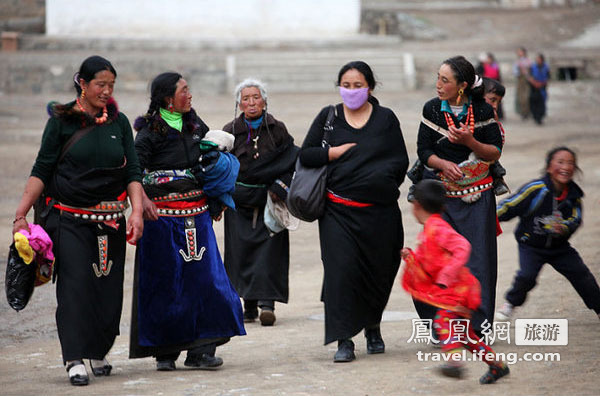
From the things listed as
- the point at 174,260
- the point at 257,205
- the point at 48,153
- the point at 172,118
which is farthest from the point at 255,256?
the point at 48,153

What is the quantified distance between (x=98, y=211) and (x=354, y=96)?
1790 millimetres

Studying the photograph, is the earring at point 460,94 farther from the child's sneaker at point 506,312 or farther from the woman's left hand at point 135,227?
the woman's left hand at point 135,227

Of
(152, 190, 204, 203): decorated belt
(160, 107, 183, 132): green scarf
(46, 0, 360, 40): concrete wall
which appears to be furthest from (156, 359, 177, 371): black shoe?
(46, 0, 360, 40): concrete wall

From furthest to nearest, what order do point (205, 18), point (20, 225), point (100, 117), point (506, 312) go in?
point (205, 18) → point (506, 312) → point (100, 117) → point (20, 225)

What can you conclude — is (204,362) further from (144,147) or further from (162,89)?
(162,89)

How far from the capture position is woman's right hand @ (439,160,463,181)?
6527 mm

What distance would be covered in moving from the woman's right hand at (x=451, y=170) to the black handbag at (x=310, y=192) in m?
0.77

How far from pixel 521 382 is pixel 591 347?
1.18 metres

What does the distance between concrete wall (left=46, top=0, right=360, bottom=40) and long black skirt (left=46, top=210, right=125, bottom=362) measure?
90.0 feet

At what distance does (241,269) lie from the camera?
837 cm

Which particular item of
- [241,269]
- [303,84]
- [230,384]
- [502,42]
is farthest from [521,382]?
[502,42]

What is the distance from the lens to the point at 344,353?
253 inches

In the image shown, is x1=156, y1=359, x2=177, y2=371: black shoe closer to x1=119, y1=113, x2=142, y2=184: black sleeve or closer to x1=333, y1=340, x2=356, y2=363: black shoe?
x1=333, y1=340, x2=356, y2=363: black shoe

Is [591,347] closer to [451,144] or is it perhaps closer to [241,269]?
[451,144]
